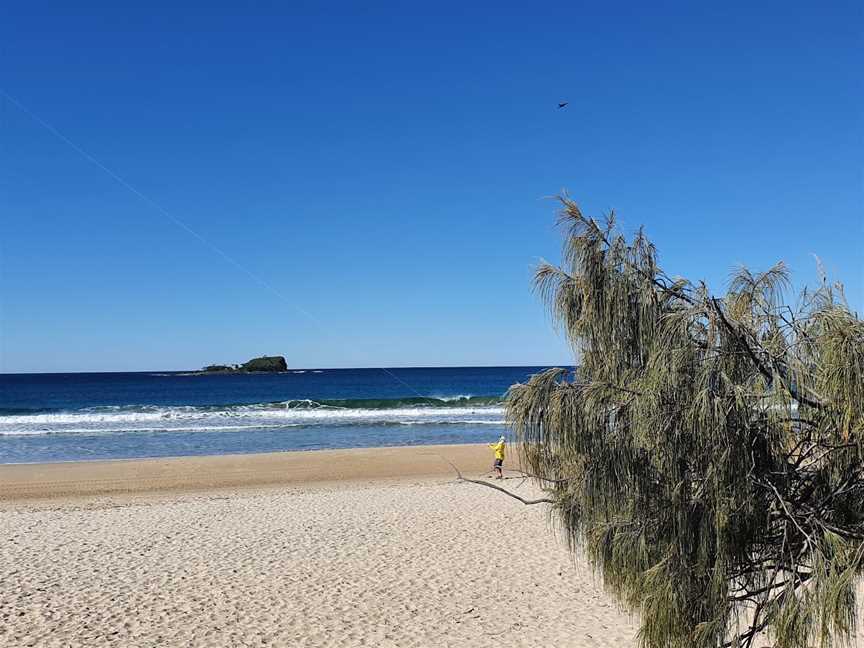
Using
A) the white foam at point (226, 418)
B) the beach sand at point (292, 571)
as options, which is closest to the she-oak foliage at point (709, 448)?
the beach sand at point (292, 571)

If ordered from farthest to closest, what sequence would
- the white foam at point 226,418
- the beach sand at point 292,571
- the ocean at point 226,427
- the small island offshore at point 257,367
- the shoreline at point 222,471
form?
1. the small island offshore at point 257,367
2. the white foam at point 226,418
3. the ocean at point 226,427
4. the shoreline at point 222,471
5. the beach sand at point 292,571

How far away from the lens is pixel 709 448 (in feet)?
10.7

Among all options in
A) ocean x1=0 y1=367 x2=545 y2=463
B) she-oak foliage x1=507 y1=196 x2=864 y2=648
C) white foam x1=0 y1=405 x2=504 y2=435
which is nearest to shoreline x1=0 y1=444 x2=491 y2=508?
ocean x1=0 y1=367 x2=545 y2=463

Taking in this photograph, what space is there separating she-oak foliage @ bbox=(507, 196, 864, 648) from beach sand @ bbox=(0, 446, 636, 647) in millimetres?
2432

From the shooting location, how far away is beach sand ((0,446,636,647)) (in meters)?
7.38

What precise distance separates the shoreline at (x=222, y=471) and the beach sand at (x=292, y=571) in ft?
1.25

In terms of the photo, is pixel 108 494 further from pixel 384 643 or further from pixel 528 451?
pixel 528 451

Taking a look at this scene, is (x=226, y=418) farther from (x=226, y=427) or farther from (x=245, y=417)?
(x=226, y=427)

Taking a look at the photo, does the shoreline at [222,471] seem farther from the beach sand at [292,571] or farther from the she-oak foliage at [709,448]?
the she-oak foliage at [709,448]

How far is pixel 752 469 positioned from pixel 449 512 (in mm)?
10384

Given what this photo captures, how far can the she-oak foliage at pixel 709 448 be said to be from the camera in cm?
322

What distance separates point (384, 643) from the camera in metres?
7.12

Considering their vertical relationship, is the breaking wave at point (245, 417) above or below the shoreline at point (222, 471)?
above

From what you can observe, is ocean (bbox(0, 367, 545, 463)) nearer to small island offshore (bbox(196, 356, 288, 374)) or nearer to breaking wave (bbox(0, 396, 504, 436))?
breaking wave (bbox(0, 396, 504, 436))
